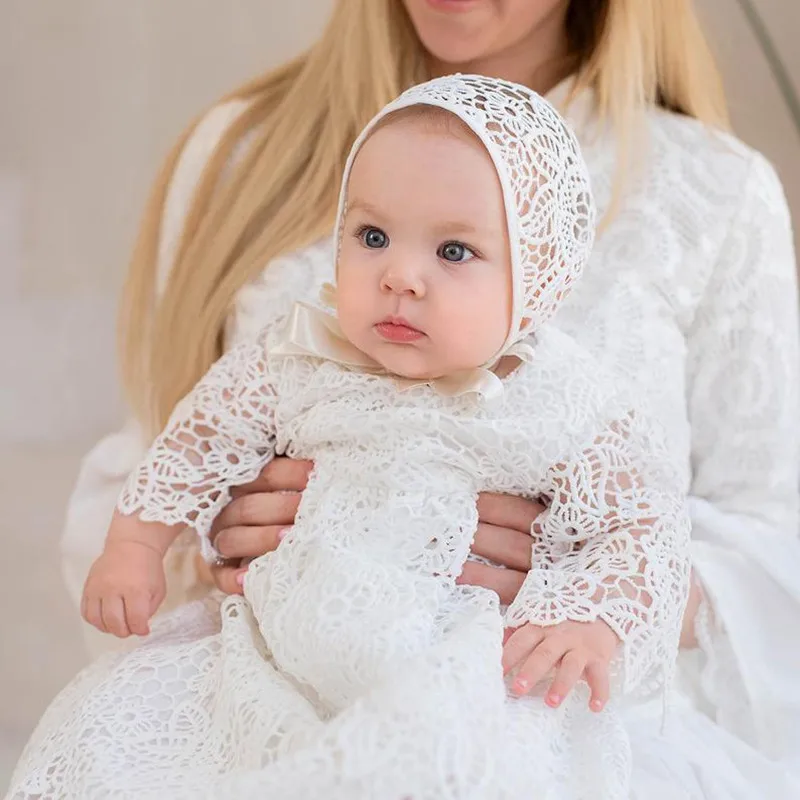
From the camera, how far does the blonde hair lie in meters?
1.25

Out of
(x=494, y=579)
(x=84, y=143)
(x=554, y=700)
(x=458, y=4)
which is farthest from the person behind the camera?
(x=84, y=143)

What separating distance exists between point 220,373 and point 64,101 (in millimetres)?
1178

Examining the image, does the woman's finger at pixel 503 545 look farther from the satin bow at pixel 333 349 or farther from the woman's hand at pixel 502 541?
the satin bow at pixel 333 349

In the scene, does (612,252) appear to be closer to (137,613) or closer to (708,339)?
(708,339)

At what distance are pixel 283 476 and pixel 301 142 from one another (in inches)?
15.9

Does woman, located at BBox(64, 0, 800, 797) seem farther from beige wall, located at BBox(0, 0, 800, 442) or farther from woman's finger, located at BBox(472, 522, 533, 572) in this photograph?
beige wall, located at BBox(0, 0, 800, 442)

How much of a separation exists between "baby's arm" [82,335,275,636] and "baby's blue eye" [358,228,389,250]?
0.17 m

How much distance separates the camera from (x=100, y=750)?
0.84m

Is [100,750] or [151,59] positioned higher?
[151,59]

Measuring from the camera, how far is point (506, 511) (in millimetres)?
979

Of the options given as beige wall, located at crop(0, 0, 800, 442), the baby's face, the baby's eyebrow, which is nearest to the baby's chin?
the baby's face

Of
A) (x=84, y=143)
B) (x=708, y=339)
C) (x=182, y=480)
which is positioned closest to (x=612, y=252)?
(x=708, y=339)

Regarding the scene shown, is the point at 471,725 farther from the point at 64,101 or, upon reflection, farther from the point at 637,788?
the point at 64,101

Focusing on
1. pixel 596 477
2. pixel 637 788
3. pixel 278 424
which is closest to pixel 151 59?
pixel 278 424
